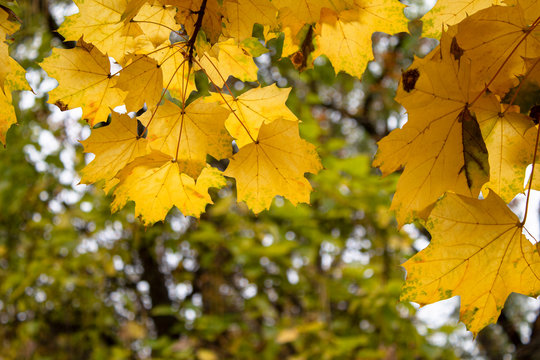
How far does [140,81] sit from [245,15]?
0.60ft

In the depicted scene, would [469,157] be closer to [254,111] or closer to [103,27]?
[254,111]

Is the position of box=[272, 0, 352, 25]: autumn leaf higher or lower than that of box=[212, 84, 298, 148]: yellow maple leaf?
higher

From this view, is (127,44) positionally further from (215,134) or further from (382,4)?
(382,4)

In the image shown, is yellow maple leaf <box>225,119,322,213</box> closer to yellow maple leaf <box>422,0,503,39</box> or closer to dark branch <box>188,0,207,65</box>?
dark branch <box>188,0,207,65</box>

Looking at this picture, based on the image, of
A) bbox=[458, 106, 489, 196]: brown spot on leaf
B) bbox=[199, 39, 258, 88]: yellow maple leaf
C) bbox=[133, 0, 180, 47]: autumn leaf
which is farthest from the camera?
bbox=[199, 39, 258, 88]: yellow maple leaf

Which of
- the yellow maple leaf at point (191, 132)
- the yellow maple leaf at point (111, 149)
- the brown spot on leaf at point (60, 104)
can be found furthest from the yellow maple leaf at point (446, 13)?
the brown spot on leaf at point (60, 104)

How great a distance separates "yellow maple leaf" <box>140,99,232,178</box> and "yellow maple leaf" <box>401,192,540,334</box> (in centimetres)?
30

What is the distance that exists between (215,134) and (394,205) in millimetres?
269

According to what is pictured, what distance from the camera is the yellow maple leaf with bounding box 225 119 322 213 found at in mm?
647

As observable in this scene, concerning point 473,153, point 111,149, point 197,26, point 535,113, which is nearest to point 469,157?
point 473,153

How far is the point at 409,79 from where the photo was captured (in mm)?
549

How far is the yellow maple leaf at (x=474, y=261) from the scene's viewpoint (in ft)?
1.69

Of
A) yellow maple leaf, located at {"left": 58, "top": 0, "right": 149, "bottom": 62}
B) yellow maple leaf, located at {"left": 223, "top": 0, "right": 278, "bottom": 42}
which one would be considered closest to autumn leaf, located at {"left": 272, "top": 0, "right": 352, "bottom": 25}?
yellow maple leaf, located at {"left": 223, "top": 0, "right": 278, "bottom": 42}

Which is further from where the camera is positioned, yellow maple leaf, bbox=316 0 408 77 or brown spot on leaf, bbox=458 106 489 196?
yellow maple leaf, bbox=316 0 408 77
